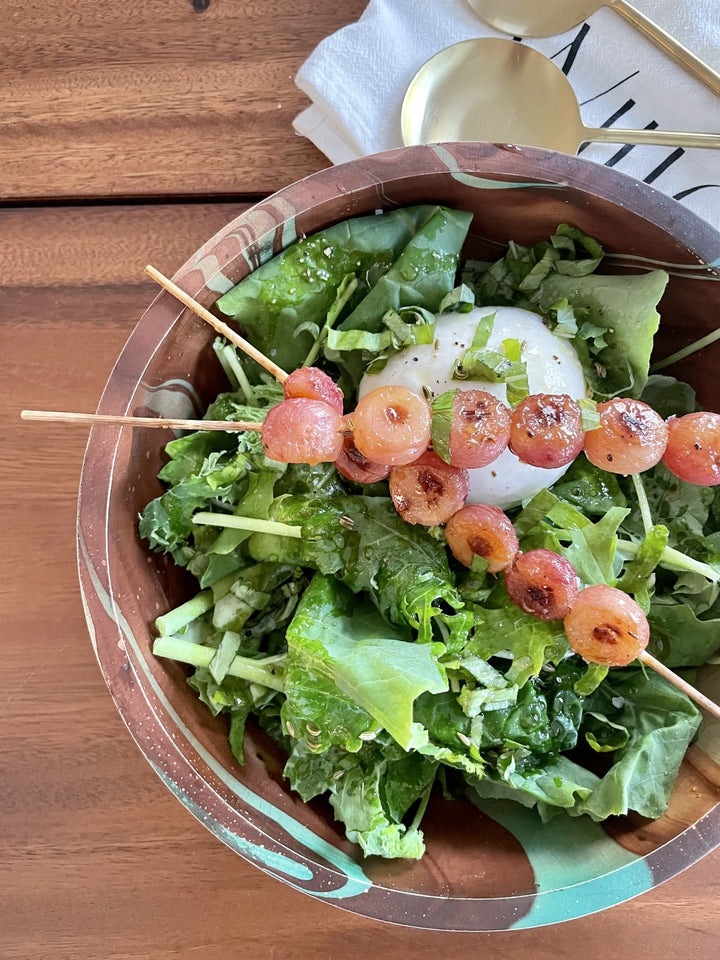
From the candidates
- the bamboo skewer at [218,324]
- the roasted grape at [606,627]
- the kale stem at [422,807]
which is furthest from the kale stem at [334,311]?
the kale stem at [422,807]

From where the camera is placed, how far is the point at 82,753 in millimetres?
1350

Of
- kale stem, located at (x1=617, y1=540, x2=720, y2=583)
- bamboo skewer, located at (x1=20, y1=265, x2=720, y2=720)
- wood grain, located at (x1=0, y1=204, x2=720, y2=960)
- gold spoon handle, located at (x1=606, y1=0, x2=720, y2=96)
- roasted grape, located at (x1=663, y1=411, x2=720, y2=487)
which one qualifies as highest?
gold spoon handle, located at (x1=606, y1=0, x2=720, y2=96)

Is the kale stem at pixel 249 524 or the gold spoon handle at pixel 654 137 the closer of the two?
the kale stem at pixel 249 524

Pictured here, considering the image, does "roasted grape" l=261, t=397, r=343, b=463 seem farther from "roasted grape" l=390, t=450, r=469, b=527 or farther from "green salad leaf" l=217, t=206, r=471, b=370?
"green salad leaf" l=217, t=206, r=471, b=370

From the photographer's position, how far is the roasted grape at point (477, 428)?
92 centimetres

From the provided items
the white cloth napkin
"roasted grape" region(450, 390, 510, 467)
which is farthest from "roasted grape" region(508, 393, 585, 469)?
the white cloth napkin

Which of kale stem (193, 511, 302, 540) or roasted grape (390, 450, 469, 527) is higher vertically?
roasted grape (390, 450, 469, 527)

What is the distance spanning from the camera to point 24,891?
4.48 feet

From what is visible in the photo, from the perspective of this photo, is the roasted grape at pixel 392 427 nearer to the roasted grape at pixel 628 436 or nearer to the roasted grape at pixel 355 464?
the roasted grape at pixel 355 464

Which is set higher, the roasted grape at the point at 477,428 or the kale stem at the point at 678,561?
the roasted grape at the point at 477,428

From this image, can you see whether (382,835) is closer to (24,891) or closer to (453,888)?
(453,888)

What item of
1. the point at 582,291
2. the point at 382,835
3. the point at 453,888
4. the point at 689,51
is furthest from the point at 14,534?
the point at 689,51

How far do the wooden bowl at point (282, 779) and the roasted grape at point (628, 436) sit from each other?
10.1 inches

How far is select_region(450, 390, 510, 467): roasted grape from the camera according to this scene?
0.92m
